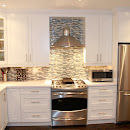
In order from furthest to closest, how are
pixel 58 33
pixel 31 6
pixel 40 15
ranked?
1. pixel 58 33
2. pixel 40 15
3. pixel 31 6

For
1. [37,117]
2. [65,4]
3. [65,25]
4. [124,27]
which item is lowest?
[37,117]

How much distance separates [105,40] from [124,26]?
19.5 inches

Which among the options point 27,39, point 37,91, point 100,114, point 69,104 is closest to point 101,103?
point 100,114

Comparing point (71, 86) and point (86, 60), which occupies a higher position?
point (86, 60)

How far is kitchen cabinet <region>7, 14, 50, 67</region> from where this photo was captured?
10.5ft

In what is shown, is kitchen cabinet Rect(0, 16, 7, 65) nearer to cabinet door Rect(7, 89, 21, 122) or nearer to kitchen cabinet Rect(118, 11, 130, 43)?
cabinet door Rect(7, 89, 21, 122)

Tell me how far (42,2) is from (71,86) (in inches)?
70.1

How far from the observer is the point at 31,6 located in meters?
2.98

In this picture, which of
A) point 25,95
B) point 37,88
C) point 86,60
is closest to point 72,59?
point 86,60

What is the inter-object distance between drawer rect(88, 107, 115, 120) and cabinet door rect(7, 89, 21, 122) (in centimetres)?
154

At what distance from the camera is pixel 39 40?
3248 mm

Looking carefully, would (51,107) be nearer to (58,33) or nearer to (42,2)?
(58,33)

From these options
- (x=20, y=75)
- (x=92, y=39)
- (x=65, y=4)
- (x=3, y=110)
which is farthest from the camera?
(x=20, y=75)

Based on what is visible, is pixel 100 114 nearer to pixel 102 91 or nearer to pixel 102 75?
pixel 102 91
